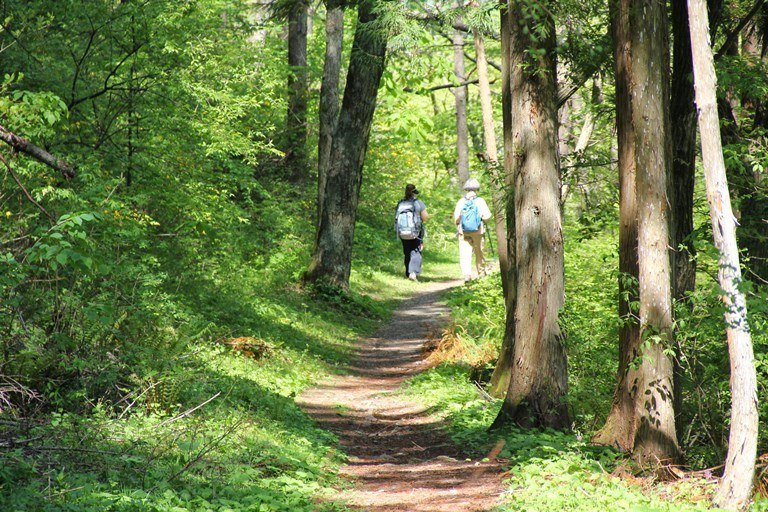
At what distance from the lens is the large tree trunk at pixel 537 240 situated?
758 cm

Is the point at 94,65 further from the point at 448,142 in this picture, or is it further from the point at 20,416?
the point at 448,142

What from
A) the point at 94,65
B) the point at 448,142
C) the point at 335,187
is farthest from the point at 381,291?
the point at 448,142

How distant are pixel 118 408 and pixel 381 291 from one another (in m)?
12.5

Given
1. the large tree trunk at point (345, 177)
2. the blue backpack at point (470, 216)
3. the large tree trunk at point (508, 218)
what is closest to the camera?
the large tree trunk at point (508, 218)

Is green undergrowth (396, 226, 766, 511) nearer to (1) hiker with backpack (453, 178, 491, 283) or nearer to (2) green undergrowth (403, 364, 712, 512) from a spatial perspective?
(2) green undergrowth (403, 364, 712, 512)

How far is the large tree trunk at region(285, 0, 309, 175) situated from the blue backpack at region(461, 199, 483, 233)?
7.13m

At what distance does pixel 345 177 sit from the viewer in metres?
15.6

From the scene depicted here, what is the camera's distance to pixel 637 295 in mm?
6398

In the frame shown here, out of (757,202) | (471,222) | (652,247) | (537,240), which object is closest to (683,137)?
(537,240)

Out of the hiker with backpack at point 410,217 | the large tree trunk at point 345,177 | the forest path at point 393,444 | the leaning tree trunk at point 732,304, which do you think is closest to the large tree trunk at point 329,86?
the large tree trunk at point 345,177

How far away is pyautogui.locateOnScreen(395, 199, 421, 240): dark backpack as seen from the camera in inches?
680

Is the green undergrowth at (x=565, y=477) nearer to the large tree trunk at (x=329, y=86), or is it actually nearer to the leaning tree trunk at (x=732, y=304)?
the leaning tree trunk at (x=732, y=304)

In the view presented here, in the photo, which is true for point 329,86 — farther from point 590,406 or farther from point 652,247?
point 652,247

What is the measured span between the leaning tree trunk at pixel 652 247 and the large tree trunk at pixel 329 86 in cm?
1010
